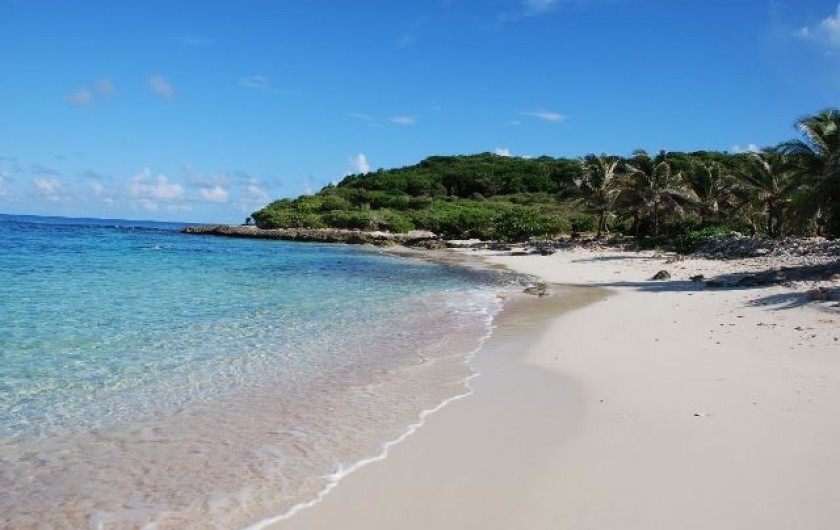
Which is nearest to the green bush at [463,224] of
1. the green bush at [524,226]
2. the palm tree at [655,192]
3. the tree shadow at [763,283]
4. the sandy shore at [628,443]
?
the green bush at [524,226]

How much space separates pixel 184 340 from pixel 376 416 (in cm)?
558

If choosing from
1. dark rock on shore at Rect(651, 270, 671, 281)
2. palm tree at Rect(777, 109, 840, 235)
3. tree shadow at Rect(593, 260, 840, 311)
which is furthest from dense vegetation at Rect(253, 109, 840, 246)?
dark rock on shore at Rect(651, 270, 671, 281)

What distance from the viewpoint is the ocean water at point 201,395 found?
5.02m

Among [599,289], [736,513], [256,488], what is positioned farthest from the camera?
[599,289]

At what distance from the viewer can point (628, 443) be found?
5.95m

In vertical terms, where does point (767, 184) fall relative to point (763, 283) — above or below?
above

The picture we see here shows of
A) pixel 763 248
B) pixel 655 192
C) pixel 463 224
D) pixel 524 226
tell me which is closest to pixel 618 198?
pixel 655 192

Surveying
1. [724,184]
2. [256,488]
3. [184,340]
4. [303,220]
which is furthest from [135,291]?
[303,220]

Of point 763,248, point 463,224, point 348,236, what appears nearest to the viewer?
point 763,248

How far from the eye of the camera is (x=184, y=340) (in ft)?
37.1

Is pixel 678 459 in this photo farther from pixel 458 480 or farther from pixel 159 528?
pixel 159 528

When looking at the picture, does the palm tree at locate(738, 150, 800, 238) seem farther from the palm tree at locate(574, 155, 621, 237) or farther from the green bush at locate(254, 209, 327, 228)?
the green bush at locate(254, 209, 327, 228)

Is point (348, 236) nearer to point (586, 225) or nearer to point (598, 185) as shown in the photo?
point (586, 225)

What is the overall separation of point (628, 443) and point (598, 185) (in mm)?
45118
